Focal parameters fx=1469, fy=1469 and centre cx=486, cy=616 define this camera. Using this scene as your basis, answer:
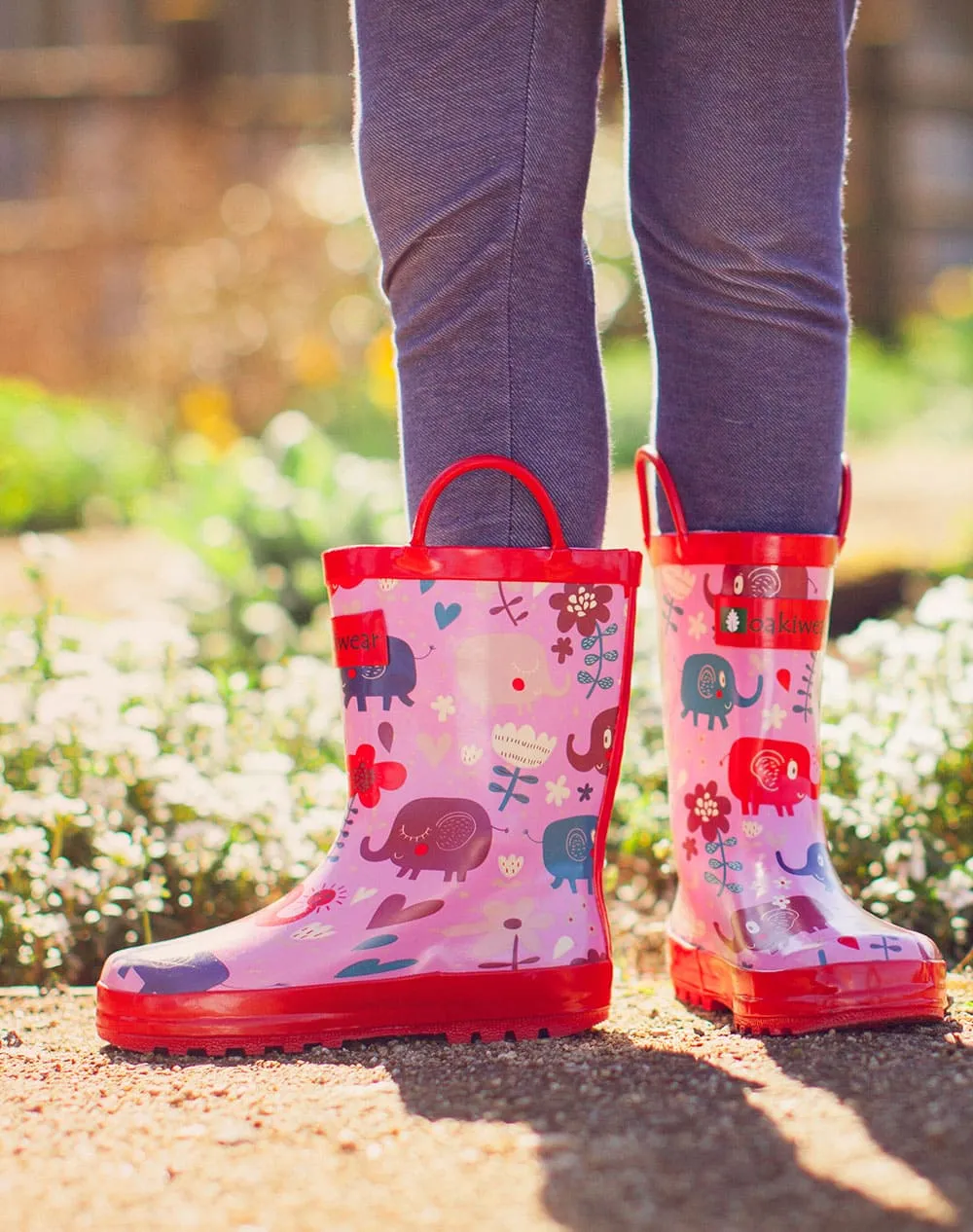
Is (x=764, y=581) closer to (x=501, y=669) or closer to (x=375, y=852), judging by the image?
(x=501, y=669)

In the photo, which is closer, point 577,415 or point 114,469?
point 577,415

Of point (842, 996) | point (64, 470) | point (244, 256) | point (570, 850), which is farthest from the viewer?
point (244, 256)

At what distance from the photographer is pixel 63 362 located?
695 centimetres

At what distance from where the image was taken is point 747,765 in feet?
4.36

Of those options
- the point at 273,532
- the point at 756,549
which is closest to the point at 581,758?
the point at 756,549

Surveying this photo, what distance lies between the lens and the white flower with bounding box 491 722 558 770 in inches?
50.3

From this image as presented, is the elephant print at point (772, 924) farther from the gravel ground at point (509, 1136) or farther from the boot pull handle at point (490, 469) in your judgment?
the boot pull handle at point (490, 469)

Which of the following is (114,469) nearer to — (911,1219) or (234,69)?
(234,69)

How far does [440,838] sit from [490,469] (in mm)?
324

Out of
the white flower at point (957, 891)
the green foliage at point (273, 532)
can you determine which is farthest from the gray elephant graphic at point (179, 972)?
the green foliage at point (273, 532)

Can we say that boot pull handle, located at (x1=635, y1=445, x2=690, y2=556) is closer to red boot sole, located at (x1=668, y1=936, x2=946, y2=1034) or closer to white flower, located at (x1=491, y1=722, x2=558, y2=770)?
white flower, located at (x1=491, y1=722, x2=558, y2=770)

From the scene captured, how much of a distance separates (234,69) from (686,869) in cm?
712

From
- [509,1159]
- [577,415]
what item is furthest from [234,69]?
[509,1159]

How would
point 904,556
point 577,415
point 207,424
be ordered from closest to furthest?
point 577,415 < point 904,556 < point 207,424
